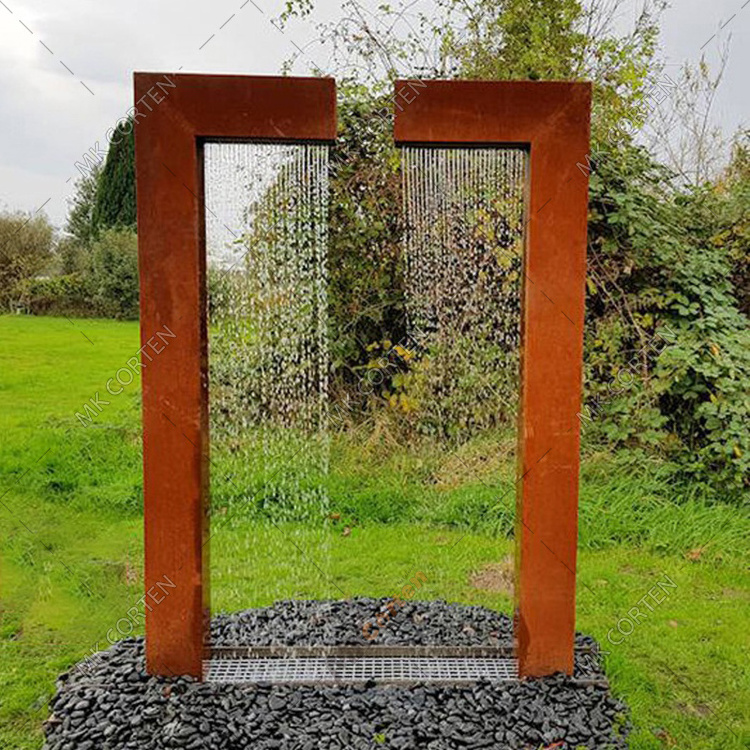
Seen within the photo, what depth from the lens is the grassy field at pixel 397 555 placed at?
9.77ft

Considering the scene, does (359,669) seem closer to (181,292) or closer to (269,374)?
(181,292)

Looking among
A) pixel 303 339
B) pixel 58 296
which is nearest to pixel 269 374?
pixel 303 339

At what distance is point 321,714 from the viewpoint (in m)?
2.51

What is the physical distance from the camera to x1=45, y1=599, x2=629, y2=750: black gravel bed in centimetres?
239

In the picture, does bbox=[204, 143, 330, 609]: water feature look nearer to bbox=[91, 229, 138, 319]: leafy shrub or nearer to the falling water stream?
the falling water stream

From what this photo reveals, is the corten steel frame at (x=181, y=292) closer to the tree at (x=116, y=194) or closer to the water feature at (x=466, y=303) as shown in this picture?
the water feature at (x=466, y=303)

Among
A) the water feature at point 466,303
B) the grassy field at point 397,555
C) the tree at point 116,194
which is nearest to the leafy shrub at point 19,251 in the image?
the tree at point 116,194

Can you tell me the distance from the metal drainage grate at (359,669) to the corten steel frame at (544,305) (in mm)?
146

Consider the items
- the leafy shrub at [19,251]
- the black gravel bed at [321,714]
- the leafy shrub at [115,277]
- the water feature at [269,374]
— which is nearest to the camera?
the black gravel bed at [321,714]

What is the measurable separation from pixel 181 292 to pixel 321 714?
147 centimetres

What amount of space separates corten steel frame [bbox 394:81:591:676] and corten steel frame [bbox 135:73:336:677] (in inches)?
17.0

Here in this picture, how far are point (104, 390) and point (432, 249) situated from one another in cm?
313

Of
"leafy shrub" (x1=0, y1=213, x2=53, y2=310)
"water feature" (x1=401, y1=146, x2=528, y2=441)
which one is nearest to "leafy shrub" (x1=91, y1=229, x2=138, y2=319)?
"leafy shrub" (x1=0, y1=213, x2=53, y2=310)

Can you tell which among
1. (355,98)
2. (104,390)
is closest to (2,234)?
(104,390)
